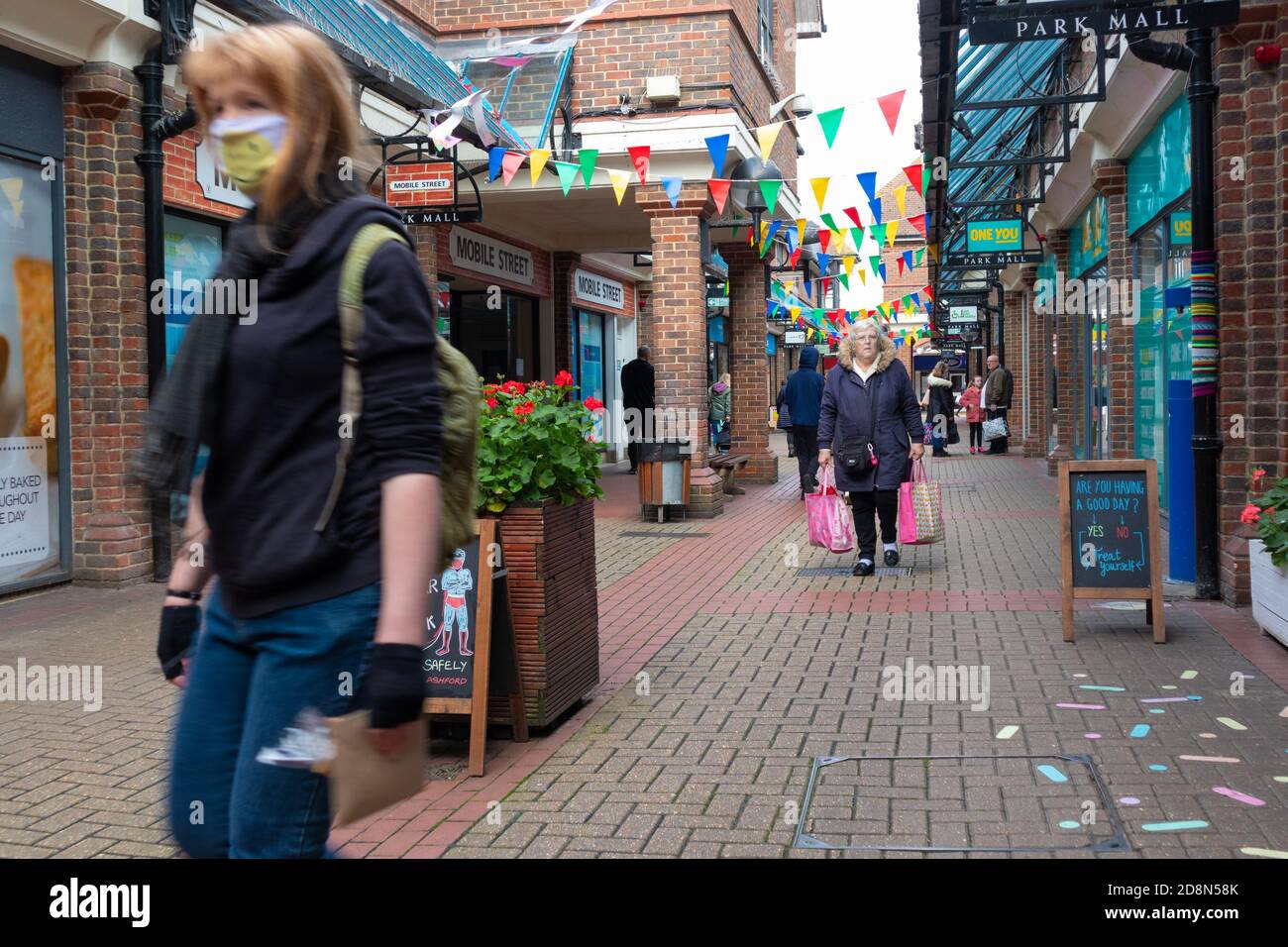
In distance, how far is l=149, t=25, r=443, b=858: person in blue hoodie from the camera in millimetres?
2031

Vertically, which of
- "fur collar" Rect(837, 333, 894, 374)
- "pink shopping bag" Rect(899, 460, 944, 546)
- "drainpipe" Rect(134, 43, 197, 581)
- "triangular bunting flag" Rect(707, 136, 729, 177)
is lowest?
"pink shopping bag" Rect(899, 460, 944, 546)

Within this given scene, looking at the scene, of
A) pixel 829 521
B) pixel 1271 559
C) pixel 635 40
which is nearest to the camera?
pixel 1271 559

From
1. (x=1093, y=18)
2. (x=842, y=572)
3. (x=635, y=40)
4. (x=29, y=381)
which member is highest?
(x=635, y=40)

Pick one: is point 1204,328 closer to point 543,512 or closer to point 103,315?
point 543,512

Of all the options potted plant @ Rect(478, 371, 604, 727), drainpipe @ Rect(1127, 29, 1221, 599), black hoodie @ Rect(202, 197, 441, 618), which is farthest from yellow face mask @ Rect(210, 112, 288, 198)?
drainpipe @ Rect(1127, 29, 1221, 599)

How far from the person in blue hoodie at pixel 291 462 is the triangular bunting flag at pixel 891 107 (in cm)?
895

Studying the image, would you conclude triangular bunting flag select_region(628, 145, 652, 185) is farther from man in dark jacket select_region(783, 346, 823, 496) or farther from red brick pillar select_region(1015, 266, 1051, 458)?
red brick pillar select_region(1015, 266, 1051, 458)

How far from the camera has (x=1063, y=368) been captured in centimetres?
2053

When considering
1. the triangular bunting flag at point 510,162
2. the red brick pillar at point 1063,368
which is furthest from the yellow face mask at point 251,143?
the red brick pillar at point 1063,368

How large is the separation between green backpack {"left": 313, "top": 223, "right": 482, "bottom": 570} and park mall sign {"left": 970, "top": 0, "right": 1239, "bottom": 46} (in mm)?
6206

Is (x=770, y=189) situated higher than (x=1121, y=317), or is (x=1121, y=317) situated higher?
(x=770, y=189)

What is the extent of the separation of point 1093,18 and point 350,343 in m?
6.72

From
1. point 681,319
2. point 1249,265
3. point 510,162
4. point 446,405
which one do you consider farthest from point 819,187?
point 446,405

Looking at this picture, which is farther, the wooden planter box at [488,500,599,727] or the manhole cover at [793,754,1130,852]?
the wooden planter box at [488,500,599,727]
